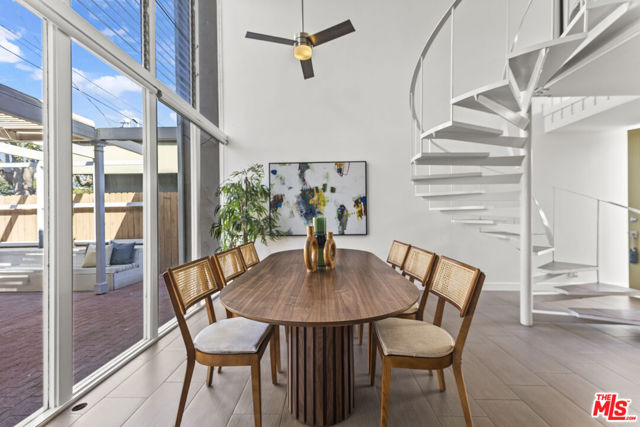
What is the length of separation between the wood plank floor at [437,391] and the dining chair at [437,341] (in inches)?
14.0

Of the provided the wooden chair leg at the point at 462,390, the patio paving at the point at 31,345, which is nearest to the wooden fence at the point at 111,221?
the patio paving at the point at 31,345

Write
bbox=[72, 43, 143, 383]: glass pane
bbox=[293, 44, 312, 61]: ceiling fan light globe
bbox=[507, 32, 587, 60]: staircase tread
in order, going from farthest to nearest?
bbox=[293, 44, 312, 61]: ceiling fan light globe, bbox=[72, 43, 143, 383]: glass pane, bbox=[507, 32, 587, 60]: staircase tread

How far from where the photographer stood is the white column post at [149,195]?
262 centimetres

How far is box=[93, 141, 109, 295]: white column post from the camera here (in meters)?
2.22

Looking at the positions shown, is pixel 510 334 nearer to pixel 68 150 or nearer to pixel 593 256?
pixel 593 256

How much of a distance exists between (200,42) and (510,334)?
5.09m

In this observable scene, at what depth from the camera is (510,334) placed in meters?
2.81

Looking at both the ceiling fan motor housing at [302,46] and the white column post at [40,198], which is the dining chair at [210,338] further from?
the ceiling fan motor housing at [302,46]

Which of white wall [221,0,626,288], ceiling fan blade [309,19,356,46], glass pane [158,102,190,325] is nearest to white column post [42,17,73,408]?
glass pane [158,102,190,325]

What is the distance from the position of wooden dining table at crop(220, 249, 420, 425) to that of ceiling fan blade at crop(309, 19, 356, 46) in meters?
2.09

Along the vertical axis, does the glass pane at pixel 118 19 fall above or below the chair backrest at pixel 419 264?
above

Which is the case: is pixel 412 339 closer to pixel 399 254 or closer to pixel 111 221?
pixel 399 254

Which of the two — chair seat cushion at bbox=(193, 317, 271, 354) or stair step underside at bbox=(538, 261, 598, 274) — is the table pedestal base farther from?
stair step underside at bbox=(538, 261, 598, 274)

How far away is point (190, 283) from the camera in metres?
1.59
